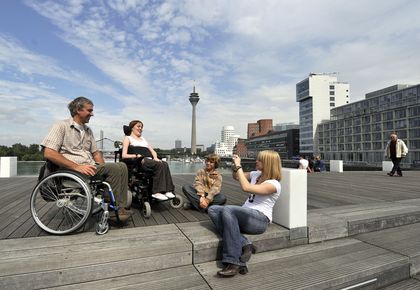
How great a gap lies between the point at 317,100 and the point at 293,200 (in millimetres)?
92555

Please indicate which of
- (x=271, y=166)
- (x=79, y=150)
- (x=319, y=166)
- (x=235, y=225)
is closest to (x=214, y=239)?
(x=235, y=225)

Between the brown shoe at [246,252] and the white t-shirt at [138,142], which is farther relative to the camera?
the white t-shirt at [138,142]

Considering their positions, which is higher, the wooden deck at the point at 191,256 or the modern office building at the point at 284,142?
the modern office building at the point at 284,142

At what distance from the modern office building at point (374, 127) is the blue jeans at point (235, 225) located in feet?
183

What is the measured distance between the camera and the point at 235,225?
252 cm

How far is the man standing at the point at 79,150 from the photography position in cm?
271

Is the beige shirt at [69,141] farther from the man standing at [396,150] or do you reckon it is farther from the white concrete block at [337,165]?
the white concrete block at [337,165]

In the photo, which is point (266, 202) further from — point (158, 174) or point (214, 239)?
point (158, 174)

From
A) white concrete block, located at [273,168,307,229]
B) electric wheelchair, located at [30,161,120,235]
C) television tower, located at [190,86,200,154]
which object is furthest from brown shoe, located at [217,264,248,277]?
television tower, located at [190,86,200,154]

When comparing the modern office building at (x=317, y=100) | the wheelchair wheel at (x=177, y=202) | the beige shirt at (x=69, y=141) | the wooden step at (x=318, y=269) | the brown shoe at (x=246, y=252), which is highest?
the modern office building at (x=317, y=100)

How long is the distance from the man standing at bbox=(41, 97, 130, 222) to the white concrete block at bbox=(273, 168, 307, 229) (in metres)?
1.83

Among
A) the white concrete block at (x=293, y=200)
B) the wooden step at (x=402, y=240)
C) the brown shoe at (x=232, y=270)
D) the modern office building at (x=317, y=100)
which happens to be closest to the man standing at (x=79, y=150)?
the brown shoe at (x=232, y=270)

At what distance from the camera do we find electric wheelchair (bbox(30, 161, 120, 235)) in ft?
8.52

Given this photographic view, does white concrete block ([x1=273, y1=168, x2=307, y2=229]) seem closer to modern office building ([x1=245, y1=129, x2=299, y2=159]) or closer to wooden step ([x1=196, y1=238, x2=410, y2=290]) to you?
wooden step ([x1=196, y1=238, x2=410, y2=290])
